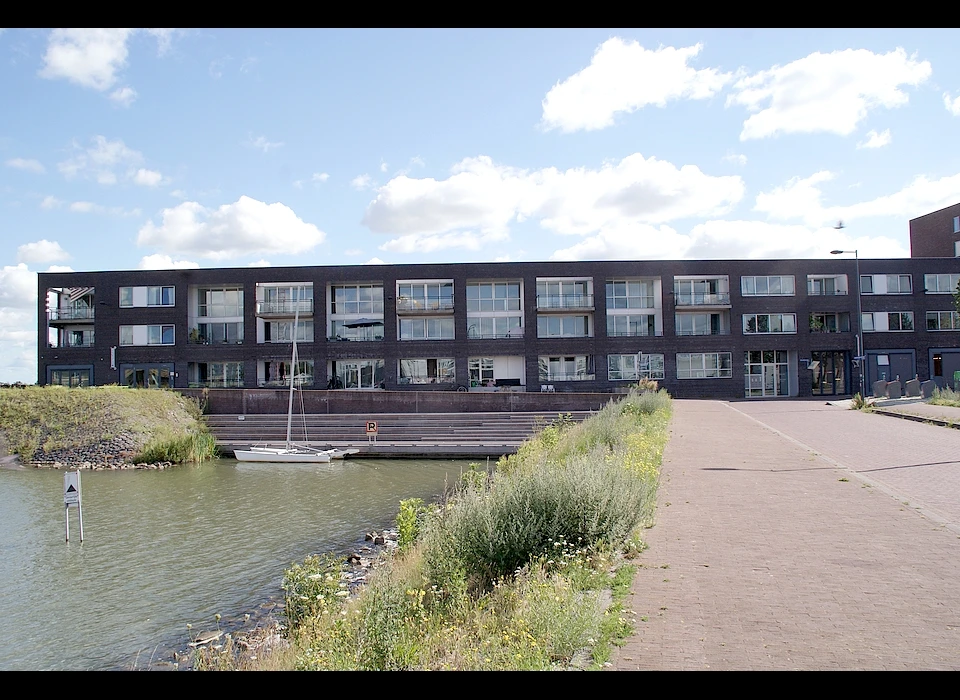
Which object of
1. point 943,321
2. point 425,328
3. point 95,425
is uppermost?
point 425,328

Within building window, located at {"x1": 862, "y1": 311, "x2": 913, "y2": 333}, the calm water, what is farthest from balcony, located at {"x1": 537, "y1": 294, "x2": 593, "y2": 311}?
the calm water

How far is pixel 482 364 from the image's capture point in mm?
47344

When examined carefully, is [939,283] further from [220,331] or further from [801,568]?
[801,568]

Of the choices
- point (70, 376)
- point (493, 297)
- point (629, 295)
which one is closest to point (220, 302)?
point (70, 376)

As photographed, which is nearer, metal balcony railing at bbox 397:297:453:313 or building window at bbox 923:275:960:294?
metal balcony railing at bbox 397:297:453:313

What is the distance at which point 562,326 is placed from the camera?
1882 inches

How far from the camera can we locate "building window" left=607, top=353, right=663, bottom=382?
46.1m

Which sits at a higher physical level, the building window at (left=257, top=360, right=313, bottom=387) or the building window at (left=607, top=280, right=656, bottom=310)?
the building window at (left=607, top=280, right=656, bottom=310)

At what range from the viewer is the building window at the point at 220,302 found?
49.5 meters

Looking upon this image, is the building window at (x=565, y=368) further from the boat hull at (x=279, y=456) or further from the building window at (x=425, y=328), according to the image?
the boat hull at (x=279, y=456)

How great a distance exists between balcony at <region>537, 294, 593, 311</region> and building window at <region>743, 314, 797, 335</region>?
10552mm

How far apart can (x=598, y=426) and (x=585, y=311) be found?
31137 mm

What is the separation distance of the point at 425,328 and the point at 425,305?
5.22ft

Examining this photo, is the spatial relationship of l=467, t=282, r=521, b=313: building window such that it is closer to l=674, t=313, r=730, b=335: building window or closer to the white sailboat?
l=674, t=313, r=730, b=335: building window
